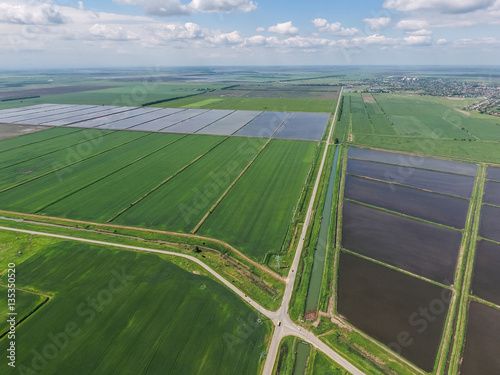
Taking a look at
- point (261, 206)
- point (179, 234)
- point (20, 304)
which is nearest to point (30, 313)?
point (20, 304)

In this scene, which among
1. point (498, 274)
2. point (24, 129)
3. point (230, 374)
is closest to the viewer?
point (230, 374)

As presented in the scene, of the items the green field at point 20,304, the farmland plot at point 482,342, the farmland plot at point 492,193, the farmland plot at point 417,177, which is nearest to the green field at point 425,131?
the farmland plot at point 417,177

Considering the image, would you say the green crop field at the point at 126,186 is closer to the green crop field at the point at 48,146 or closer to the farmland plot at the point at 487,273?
the green crop field at the point at 48,146

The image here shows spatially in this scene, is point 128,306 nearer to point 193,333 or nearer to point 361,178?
point 193,333

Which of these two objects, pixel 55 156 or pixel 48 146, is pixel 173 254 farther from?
pixel 48 146

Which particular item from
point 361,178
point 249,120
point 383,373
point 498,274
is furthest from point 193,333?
point 249,120

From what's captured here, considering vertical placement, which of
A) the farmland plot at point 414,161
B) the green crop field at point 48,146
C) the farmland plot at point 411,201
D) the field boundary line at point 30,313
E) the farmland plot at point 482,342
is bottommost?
the farmland plot at point 482,342
